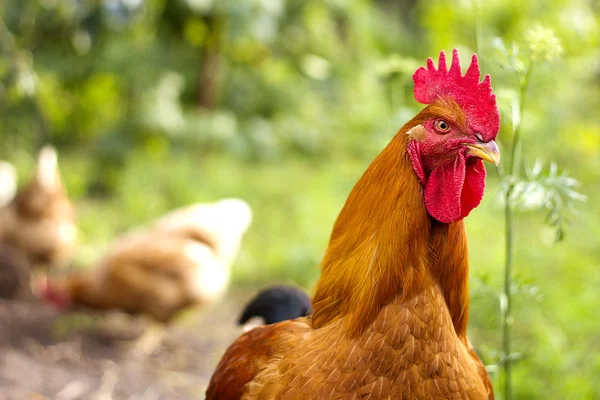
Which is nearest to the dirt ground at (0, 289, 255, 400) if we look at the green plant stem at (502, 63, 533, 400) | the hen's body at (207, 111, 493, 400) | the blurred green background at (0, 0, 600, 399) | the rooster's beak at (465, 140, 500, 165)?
the blurred green background at (0, 0, 600, 399)

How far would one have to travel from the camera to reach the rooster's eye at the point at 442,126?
1.91 meters

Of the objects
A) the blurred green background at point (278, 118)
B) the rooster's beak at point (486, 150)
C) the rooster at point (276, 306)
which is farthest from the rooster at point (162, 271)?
the rooster's beak at point (486, 150)

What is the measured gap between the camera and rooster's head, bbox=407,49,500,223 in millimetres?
1876

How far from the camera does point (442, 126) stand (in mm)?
1921

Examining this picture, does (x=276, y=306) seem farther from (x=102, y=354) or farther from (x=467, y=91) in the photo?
(x=102, y=354)

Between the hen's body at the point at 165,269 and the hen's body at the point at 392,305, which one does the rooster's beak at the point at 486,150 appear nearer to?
the hen's body at the point at 392,305

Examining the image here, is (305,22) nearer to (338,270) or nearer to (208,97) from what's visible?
(208,97)

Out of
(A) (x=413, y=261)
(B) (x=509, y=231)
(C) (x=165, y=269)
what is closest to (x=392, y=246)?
(A) (x=413, y=261)

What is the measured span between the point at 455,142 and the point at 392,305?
1.87 ft

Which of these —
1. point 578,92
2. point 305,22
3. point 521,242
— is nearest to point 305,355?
point 521,242

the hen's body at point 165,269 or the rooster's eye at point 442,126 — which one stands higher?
the hen's body at point 165,269

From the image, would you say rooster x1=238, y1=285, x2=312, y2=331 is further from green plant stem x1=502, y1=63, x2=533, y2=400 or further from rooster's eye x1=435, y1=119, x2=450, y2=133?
rooster's eye x1=435, y1=119, x2=450, y2=133

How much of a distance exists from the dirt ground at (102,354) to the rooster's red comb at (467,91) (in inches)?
122

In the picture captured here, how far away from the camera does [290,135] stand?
32.2 feet
